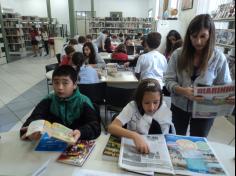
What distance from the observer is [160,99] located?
1.40 m

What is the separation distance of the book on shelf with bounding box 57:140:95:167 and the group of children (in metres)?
0.06

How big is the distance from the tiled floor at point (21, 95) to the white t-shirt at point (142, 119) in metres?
0.64

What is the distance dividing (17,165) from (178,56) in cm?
121

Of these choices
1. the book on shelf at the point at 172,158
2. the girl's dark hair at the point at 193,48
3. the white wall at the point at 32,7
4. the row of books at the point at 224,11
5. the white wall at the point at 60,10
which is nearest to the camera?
the book on shelf at the point at 172,158

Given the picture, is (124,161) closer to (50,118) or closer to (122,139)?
(122,139)

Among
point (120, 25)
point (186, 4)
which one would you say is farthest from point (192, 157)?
point (120, 25)

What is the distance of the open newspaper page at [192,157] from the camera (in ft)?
3.15

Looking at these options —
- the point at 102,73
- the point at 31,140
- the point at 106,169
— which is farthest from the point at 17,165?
the point at 102,73

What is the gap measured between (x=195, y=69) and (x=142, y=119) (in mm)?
520

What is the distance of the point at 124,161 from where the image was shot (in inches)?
39.4

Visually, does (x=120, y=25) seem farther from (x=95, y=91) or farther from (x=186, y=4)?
(x=95, y=91)

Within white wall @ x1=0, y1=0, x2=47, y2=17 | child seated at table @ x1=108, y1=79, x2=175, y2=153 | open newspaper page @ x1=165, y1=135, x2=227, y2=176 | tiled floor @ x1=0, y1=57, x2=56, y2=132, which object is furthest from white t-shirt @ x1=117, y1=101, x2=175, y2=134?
white wall @ x1=0, y1=0, x2=47, y2=17

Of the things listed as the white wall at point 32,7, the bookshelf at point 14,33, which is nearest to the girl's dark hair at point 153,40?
the bookshelf at point 14,33

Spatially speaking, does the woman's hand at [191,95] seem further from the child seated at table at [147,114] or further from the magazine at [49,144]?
the magazine at [49,144]
